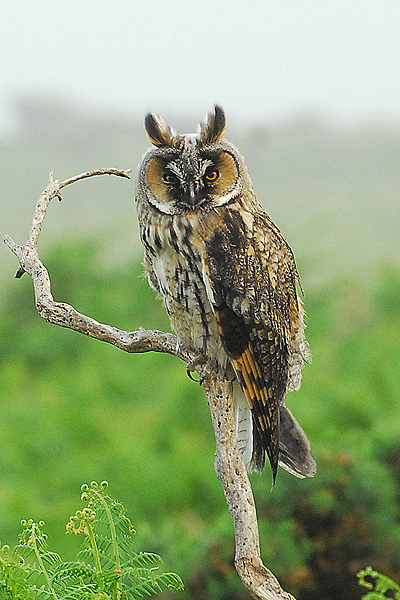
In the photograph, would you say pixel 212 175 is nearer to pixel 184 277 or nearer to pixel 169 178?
pixel 169 178

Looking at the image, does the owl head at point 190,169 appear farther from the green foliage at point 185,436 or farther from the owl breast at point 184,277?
the green foliage at point 185,436

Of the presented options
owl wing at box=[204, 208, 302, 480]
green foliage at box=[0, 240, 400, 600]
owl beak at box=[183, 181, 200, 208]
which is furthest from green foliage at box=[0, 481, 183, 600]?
green foliage at box=[0, 240, 400, 600]

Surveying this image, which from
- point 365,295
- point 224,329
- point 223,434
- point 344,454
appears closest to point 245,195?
point 224,329

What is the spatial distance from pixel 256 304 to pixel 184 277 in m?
0.15

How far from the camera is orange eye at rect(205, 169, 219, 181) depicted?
3.72 feet

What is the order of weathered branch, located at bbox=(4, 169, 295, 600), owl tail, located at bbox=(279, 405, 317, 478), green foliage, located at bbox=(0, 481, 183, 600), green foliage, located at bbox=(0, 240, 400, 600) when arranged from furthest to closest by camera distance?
green foliage, located at bbox=(0, 240, 400, 600) < owl tail, located at bbox=(279, 405, 317, 478) < weathered branch, located at bbox=(4, 169, 295, 600) < green foliage, located at bbox=(0, 481, 183, 600)

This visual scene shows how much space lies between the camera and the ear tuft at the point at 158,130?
3.64 ft

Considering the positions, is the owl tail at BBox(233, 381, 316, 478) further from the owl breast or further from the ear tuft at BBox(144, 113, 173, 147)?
the ear tuft at BBox(144, 113, 173, 147)

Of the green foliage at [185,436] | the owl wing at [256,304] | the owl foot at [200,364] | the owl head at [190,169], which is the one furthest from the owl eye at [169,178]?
the green foliage at [185,436]

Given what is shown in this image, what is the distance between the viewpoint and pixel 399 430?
207cm

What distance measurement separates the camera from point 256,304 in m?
1.19

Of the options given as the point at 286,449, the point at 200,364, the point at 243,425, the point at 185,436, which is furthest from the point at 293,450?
the point at 185,436

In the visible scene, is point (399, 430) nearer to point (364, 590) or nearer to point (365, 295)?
point (364, 590)

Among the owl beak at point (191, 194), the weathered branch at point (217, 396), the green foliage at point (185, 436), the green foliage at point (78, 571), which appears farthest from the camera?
the green foliage at point (185, 436)
